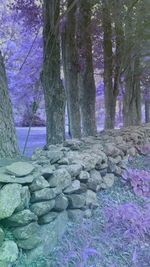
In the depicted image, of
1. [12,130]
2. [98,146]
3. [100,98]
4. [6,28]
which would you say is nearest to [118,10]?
[98,146]

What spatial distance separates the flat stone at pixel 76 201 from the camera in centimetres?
366

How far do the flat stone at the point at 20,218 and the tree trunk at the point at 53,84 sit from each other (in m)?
3.91

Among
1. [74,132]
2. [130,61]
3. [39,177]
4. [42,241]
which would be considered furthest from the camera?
[130,61]

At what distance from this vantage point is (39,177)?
3189 millimetres

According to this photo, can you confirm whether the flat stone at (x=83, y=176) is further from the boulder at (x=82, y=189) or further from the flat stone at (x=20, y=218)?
the flat stone at (x=20, y=218)

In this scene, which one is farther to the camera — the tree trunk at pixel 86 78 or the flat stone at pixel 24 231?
the tree trunk at pixel 86 78

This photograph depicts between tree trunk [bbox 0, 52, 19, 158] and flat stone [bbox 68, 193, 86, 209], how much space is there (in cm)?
144

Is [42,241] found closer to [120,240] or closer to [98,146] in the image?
[120,240]

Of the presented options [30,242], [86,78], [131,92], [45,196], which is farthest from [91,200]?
[131,92]

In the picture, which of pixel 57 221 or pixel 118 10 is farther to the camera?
pixel 118 10

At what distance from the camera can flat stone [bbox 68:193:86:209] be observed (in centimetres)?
366

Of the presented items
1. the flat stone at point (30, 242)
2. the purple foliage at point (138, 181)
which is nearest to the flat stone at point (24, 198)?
the flat stone at point (30, 242)

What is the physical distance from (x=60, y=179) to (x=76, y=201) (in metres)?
0.38

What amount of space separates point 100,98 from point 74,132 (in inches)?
733
